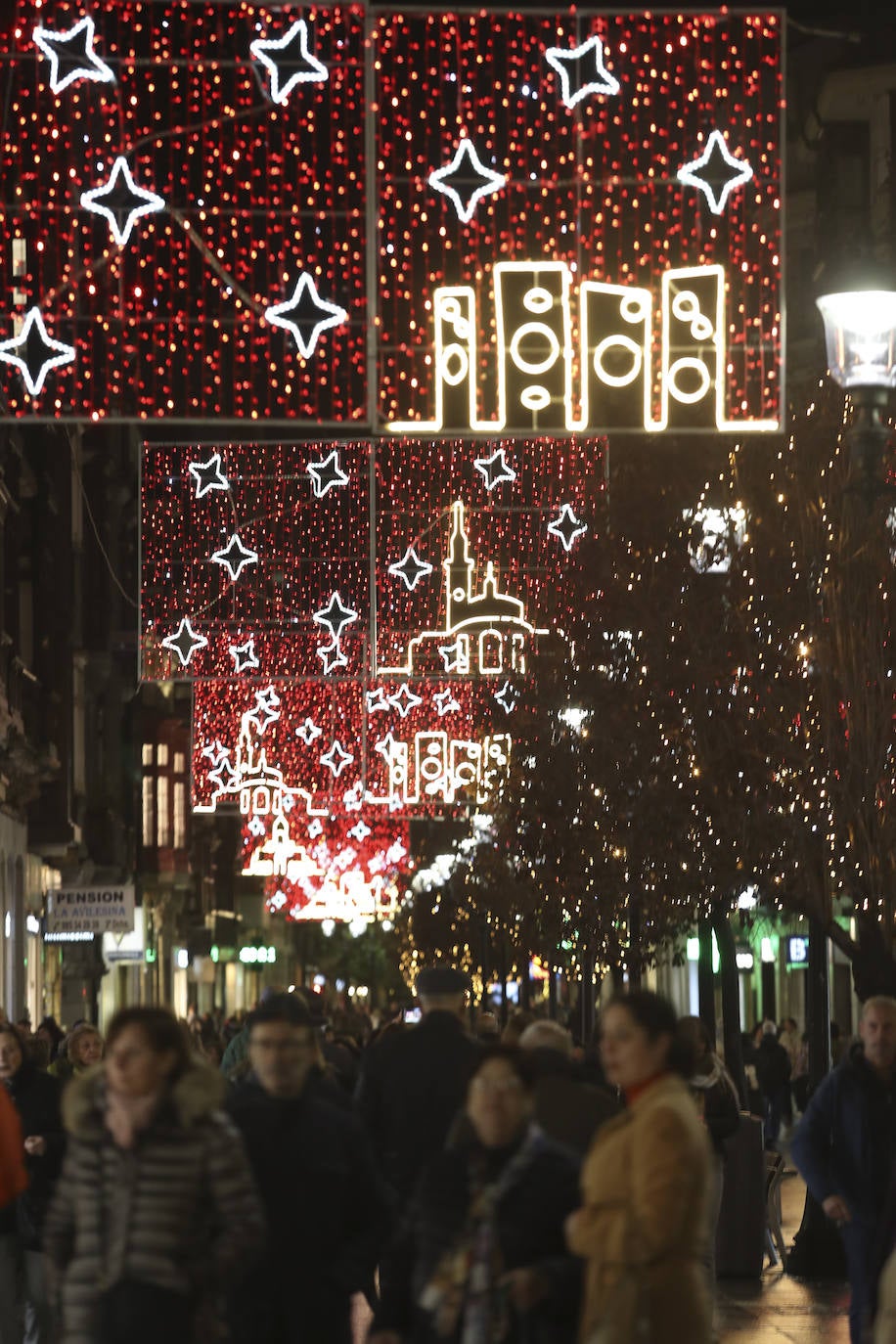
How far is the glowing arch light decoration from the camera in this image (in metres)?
14.3

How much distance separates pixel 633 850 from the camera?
2658 cm

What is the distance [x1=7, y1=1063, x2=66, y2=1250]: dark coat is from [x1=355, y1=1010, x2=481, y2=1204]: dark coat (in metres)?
2.64

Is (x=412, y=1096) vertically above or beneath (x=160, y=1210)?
above

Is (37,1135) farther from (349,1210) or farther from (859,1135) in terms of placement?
(349,1210)

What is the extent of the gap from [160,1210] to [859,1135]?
4968 mm

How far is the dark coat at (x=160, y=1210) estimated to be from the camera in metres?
7.66

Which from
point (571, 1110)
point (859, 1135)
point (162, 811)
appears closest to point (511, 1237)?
point (571, 1110)

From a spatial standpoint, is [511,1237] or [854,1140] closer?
[511,1237]

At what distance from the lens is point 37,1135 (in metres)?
13.7

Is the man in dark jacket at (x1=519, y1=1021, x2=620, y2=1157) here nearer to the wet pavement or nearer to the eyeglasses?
the eyeglasses

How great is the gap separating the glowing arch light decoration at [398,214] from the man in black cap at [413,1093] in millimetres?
3912

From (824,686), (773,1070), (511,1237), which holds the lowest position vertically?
(773,1070)

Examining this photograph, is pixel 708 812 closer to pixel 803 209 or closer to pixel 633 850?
pixel 633 850

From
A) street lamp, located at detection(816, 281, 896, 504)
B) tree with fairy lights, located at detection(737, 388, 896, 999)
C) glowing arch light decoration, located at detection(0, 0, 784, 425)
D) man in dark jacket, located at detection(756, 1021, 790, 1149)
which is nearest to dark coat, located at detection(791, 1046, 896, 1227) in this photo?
street lamp, located at detection(816, 281, 896, 504)
